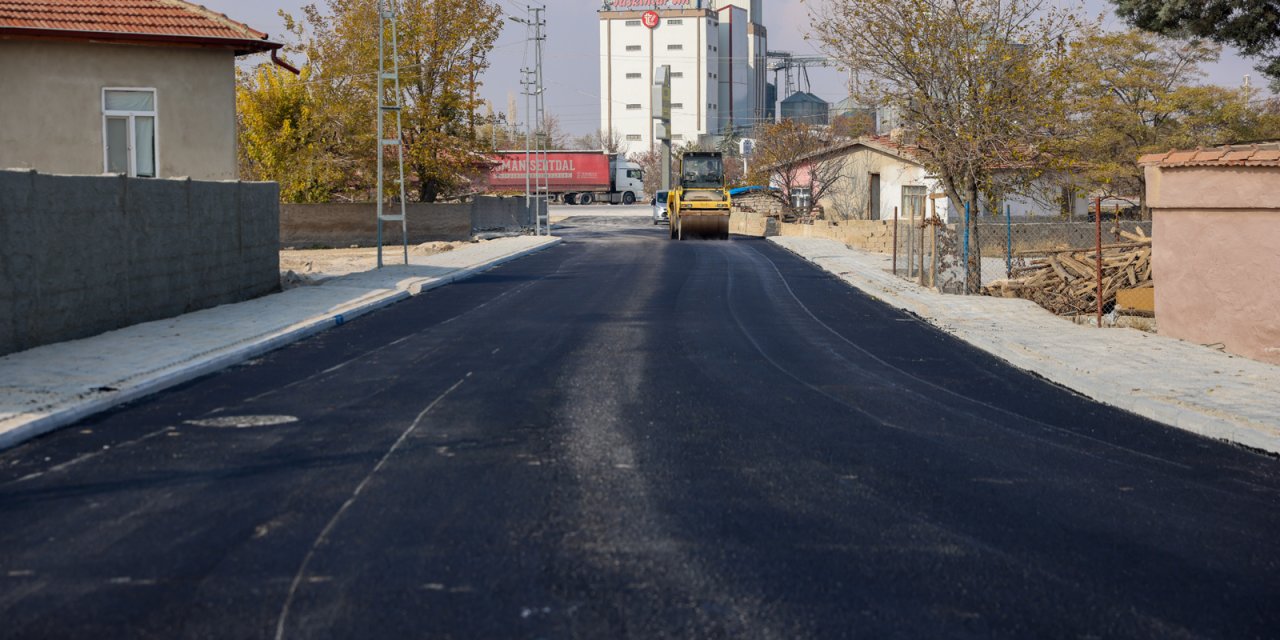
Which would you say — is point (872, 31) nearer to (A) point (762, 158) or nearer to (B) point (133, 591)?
(B) point (133, 591)

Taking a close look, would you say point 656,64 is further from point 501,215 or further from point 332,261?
point 332,261

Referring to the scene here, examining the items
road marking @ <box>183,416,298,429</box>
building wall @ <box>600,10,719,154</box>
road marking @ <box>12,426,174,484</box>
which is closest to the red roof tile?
road marking @ <box>183,416,298,429</box>

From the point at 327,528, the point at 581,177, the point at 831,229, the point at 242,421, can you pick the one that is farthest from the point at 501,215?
the point at 327,528

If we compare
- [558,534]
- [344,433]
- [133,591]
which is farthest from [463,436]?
[133,591]

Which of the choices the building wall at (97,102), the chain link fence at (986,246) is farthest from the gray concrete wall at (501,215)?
the building wall at (97,102)

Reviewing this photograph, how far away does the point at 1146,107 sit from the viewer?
140 ft

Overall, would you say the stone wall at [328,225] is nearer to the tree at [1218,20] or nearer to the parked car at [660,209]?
the parked car at [660,209]

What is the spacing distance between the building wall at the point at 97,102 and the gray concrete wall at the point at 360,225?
2063 centimetres

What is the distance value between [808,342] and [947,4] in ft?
36.8

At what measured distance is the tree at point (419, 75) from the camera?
4525cm

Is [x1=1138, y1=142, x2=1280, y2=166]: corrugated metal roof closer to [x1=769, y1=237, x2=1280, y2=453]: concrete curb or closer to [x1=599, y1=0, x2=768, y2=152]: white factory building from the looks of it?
[x1=769, y1=237, x2=1280, y2=453]: concrete curb

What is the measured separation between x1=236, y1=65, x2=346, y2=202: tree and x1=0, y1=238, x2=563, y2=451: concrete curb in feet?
74.4

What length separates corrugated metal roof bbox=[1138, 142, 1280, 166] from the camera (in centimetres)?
1393

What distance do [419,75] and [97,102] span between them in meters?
25.9
